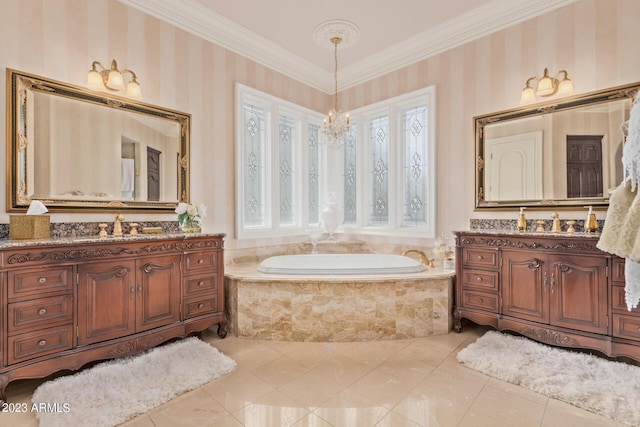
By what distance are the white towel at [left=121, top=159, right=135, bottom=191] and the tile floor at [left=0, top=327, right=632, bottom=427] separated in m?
1.49

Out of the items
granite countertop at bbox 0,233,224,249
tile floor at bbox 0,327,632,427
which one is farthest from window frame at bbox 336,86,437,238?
granite countertop at bbox 0,233,224,249

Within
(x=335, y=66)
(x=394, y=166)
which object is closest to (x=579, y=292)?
(x=394, y=166)

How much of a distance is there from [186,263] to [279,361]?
1089 millimetres

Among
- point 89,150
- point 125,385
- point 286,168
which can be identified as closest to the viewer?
point 125,385

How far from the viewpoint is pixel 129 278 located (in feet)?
7.61

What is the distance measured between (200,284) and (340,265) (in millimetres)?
1545

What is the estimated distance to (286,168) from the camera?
4199 millimetres

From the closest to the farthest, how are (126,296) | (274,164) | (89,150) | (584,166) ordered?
1. (126,296)
2. (89,150)
3. (584,166)
4. (274,164)

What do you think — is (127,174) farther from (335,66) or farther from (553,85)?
(553,85)

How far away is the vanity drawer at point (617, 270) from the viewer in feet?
7.20

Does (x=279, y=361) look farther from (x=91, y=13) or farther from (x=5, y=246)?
(x=91, y=13)

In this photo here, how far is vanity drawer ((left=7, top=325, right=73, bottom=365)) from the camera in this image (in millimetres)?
1860

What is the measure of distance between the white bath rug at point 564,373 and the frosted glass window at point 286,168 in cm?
253

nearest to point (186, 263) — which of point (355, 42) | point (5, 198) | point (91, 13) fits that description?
point (5, 198)
